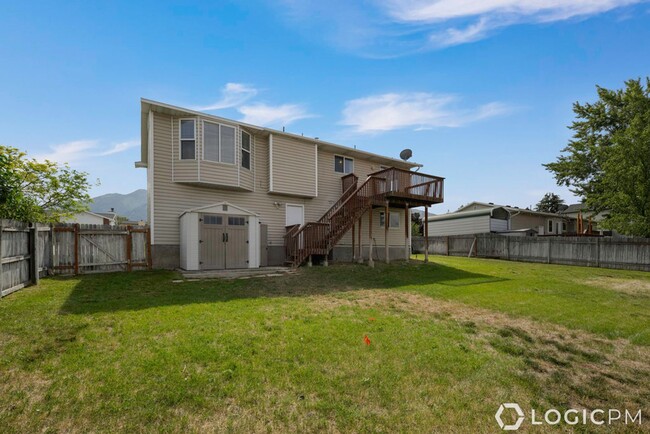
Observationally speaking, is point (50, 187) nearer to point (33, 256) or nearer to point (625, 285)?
point (33, 256)

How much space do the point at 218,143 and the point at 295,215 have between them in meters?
4.94

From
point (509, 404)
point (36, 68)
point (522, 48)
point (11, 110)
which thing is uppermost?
point (522, 48)

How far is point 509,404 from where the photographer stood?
290cm

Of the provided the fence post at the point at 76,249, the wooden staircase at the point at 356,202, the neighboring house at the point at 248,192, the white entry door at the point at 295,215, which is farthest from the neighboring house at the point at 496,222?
the fence post at the point at 76,249

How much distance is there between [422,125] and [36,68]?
1348cm

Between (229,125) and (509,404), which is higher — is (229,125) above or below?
above

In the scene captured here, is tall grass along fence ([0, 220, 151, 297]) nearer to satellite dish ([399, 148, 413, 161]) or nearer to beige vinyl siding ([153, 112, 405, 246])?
beige vinyl siding ([153, 112, 405, 246])

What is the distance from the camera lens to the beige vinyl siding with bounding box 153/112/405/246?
39.3 ft

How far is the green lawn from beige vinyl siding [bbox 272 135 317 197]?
8.32 m

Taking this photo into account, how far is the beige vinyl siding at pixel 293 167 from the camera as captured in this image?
47.1 ft

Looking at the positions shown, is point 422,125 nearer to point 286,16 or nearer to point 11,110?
point 286,16

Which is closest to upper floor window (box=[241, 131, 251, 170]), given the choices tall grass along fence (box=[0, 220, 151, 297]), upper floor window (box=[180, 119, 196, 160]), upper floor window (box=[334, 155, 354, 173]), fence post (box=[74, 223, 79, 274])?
upper floor window (box=[180, 119, 196, 160])

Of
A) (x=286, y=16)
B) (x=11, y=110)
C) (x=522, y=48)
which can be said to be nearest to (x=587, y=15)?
(x=522, y=48)

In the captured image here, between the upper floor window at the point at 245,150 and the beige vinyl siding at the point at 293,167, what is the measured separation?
115 centimetres
